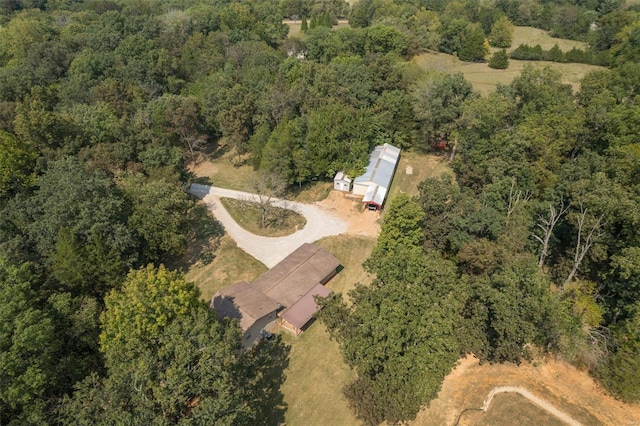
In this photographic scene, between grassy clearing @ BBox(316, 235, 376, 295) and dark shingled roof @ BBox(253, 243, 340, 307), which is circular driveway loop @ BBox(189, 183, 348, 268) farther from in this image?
dark shingled roof @ BBox(253, 243, 340, 307)

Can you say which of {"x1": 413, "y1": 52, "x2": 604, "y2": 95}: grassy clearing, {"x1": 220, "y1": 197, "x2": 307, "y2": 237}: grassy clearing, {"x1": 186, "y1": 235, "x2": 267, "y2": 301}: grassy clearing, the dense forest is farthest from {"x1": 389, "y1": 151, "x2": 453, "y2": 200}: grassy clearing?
{"x1": 413, "y1": 52, "x2": 604, "y2": 95}: grassy clearing

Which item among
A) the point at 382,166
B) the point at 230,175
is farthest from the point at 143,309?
the point at 382,166

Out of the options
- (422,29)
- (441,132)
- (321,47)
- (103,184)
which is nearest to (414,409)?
(103,184)

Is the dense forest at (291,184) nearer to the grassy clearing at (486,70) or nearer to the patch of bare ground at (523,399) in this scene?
the patch of bare ground at (523,399)

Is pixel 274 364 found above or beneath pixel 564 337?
beneath

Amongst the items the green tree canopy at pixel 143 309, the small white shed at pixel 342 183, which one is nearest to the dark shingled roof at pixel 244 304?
the green tree canopy at pixel 143 309

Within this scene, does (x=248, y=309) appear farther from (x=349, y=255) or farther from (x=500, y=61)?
(x=500, y=61)

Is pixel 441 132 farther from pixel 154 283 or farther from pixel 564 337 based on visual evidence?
pixel 154 283
